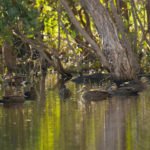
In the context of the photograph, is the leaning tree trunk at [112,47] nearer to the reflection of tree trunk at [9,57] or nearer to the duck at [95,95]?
the duck at [95,95]

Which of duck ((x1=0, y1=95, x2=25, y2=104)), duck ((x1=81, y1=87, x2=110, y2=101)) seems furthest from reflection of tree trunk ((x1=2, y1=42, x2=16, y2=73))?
duck ((x1=0, y1=95, x2=25, y2=104))

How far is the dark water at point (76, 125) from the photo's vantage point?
11.9 metres

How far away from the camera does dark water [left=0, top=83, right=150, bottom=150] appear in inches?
468

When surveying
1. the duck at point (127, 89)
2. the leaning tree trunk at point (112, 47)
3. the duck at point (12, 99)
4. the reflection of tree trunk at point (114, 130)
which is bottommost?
the reflection of tree trunk at point (114, 130)


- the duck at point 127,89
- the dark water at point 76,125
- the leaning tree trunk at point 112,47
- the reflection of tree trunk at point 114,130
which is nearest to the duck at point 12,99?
the dark water at point 76,125

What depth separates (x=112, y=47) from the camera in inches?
930

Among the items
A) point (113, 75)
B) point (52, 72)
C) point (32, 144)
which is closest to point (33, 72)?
point (52, 72)

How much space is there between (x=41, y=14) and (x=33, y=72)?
4.79 m

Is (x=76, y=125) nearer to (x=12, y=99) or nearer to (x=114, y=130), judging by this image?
(x=114, y=130)

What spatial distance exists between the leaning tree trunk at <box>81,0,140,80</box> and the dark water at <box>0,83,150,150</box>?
4.38 m

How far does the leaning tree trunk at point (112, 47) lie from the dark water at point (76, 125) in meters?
4.38

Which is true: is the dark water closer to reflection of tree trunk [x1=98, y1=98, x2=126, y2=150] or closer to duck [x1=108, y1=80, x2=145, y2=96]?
reflection of tree trunk [x1=98, y1=98, x2=126, y2=150]

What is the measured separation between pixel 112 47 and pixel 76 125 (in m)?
9.92

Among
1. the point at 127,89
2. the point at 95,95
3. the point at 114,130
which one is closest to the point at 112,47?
the point at 127,89
